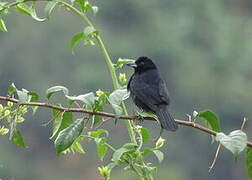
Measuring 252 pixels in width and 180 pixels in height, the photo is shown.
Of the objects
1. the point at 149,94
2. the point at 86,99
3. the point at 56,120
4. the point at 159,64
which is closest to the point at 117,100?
the point at 86,99

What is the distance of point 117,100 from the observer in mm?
1785

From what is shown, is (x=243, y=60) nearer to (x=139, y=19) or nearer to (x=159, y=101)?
(x=139, y=19)

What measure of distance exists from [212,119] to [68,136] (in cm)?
30

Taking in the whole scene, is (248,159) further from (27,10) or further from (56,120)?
(27,10)

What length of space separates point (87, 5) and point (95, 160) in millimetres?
19402

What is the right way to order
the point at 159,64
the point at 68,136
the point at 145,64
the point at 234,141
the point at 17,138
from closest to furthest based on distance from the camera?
the point at 234,141 < the point at 68,136 < the point at 17,138 < the point at 145,64 < the point at 159,64

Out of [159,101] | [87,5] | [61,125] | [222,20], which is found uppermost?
[87,5]

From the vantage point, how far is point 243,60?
26172mm


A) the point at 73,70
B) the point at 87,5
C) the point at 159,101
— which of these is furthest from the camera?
the point at 73,70

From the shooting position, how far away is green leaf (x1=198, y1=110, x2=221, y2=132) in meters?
1.80

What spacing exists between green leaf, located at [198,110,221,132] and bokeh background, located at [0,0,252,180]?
17456 millimetres

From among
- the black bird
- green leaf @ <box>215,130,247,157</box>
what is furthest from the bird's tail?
green leaf @ <box>215,130,247,157</box>

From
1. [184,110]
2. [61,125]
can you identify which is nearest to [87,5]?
[61,125]

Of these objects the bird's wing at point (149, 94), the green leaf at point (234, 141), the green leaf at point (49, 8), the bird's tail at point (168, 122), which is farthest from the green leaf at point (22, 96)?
the bird's wing at point (149, 94)
